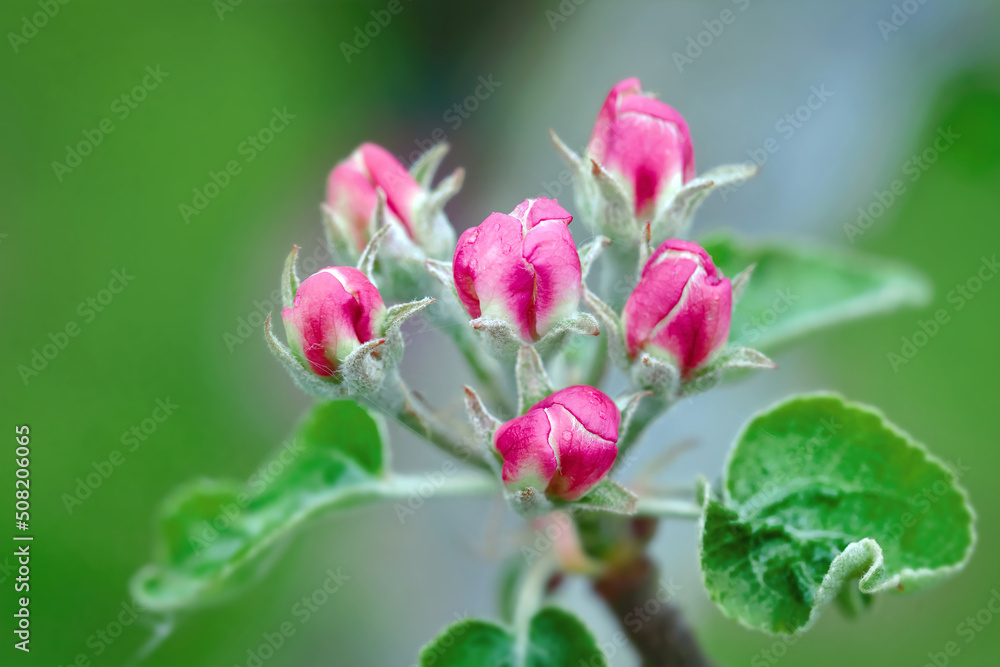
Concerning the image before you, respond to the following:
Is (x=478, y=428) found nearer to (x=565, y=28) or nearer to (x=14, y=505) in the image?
(x=14, y=505)

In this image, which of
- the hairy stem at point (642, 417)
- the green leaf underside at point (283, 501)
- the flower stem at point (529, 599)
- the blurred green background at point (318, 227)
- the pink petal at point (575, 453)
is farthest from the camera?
the blurred green background at point (318, 227)

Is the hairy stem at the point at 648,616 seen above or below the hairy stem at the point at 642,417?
below

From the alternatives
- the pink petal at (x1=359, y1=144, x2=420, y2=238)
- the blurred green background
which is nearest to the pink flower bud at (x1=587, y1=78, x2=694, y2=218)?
the pink petal at (x1=359, y1=144, x2=420, y2=238)

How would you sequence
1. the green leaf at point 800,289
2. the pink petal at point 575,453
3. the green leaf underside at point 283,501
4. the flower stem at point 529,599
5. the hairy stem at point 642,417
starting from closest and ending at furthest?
the pink petal at point 575,453, the hairy stem at point 642,417, the flower stem at point 529,599, the green leaf underside at point 283,501, the green leaf at point 800,289

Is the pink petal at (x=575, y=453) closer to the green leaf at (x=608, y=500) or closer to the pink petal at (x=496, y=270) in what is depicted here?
the green leaf at (x=608, y=500)

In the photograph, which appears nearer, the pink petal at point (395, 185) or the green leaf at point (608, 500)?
the green leaf at point (608, 500)

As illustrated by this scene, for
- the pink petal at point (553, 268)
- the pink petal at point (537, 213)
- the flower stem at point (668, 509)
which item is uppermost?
the pink petal at point (537, 213)

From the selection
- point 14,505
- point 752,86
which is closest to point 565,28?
point 752,86

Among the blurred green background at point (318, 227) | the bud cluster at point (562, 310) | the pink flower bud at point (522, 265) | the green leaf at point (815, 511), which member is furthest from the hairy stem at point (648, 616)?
the blurred green background at point (318, 227)
